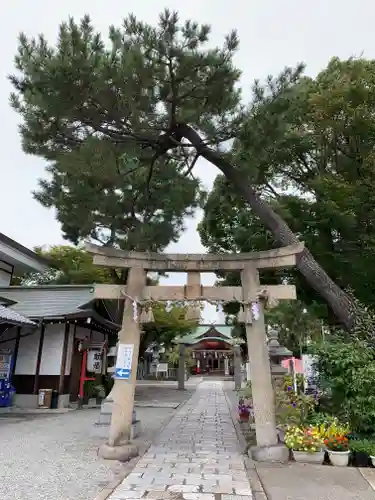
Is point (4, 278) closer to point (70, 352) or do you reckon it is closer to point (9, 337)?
point (9, 337)

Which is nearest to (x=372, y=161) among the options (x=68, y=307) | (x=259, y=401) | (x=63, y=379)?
(x=259, y=401)

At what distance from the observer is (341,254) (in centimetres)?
1142

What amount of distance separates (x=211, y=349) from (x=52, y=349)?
27677 mm

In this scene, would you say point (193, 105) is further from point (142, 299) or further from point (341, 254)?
point (341, 254)

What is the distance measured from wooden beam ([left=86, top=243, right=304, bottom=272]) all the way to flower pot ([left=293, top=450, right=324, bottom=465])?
3259 millimetres

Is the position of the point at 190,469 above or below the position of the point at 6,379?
below

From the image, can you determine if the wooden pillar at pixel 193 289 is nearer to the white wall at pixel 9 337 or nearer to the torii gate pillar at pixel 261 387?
the torii gate pillar at pixel 261 387

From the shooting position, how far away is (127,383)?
6.87m

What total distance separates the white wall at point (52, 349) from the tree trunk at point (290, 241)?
8887 mm

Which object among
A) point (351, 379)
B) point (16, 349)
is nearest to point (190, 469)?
point (351, 379)

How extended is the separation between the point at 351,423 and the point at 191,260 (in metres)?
4.24

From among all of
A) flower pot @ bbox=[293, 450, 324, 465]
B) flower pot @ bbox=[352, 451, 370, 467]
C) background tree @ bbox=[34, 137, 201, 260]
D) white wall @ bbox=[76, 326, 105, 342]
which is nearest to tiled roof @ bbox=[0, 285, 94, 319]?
white wall @ bbox=[76, 326, 105, 342]

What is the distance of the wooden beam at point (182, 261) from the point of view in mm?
7266

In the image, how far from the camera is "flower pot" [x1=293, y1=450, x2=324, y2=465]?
618cm
